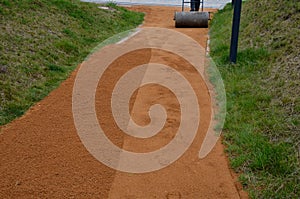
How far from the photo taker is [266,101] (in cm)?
460

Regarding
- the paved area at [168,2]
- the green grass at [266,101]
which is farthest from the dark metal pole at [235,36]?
the paved area at [168,2]

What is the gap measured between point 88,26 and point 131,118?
19.7 ft

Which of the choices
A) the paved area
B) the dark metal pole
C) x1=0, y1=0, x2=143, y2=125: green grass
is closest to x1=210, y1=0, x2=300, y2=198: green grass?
the dark metal pole

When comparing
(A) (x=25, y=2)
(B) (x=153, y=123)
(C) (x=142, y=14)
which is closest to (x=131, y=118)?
(B) (x=153, y=123)

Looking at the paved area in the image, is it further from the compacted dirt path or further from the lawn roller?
the compacted dirt path

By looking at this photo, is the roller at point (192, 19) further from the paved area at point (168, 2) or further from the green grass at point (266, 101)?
the paved area at point (168, 2)

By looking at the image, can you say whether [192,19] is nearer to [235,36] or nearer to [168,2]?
[235,36]

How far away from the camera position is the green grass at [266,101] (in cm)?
320

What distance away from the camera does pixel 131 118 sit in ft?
14.9

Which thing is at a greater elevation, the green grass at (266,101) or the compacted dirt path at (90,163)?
the green grass at (266,101)

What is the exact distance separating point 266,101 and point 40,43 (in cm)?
464

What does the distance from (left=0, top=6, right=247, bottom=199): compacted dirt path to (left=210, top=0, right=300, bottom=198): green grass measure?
0.80ft

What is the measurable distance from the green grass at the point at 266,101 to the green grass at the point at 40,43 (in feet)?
9.19

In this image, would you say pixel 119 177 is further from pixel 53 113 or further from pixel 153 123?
pixel 53 113
